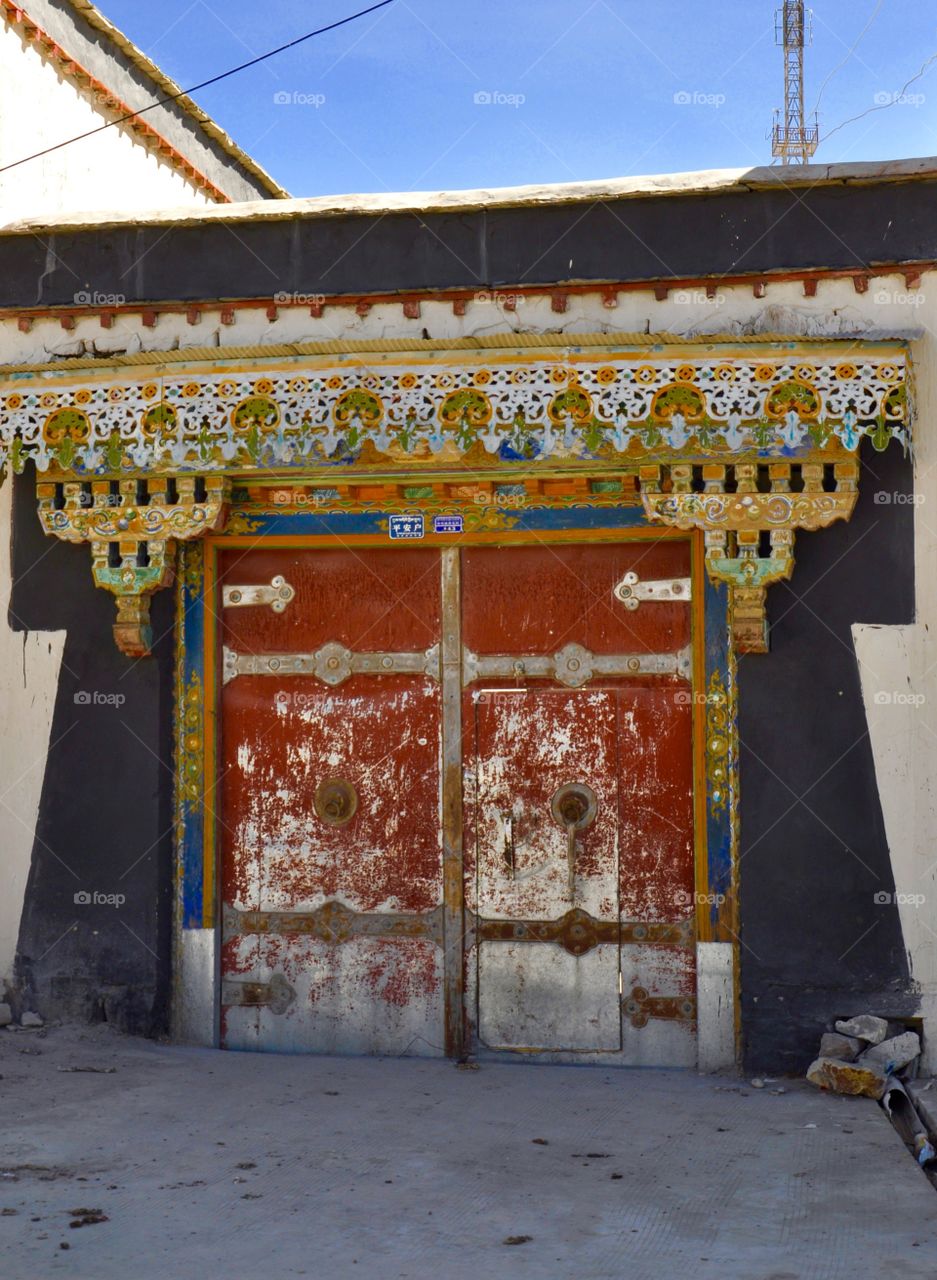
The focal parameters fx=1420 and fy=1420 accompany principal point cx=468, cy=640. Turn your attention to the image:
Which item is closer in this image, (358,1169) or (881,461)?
(358,1169)

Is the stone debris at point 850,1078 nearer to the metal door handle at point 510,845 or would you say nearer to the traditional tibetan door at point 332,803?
the metal door handle at point 510,845

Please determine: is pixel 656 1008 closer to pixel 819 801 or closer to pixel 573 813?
pixel 573 813

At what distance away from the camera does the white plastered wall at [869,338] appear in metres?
5.16

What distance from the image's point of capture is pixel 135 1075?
16.9 feet

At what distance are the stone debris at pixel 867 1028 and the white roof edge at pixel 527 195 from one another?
3.06 m

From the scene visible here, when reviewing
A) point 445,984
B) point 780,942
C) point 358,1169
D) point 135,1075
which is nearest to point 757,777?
point 780,942

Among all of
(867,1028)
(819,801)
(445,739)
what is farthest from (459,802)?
(867,1028)

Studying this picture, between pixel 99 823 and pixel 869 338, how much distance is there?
355 centimetres

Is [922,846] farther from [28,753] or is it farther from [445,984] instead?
[28,753]

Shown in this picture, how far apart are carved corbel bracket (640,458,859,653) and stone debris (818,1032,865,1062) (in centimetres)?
142

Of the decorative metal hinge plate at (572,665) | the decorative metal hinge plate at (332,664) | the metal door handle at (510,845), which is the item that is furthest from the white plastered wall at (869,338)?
the decorative metal hinge plate at (332,664)

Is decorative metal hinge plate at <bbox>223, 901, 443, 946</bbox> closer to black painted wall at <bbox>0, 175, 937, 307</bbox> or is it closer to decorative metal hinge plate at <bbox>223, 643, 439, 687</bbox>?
decorative metal hinge plate at <bbox>223, 643, 439, 687</bbox>

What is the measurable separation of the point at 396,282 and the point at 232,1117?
314cm

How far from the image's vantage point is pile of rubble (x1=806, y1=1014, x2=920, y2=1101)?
16.2 feet
